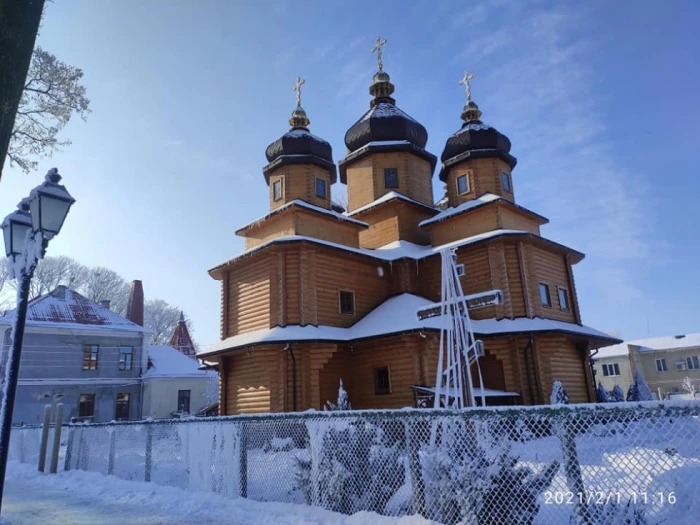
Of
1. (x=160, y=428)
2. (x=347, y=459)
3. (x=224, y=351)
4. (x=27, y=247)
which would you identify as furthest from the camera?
(x=224, y=351)

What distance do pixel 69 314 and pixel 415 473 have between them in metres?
27.3

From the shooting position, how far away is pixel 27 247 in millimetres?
5762

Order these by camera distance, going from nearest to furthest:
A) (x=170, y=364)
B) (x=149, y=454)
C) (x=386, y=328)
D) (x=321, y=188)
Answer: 1. (x=149, y=454)
2. (x=386, y=328)
3. (x=321, y=188)
4. (x=170, y=364)

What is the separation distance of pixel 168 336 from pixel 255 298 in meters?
32.3

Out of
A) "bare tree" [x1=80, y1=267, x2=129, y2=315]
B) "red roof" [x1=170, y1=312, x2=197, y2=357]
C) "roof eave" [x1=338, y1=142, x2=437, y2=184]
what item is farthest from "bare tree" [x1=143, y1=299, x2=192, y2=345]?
"roof eave" [x1=338, y1=142, x2=437, y2=184]

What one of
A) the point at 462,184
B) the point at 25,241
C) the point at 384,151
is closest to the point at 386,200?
the point at 384,151

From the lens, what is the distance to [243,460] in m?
7.22

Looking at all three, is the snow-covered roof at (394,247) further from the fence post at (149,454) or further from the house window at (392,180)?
the fence post at (149,454)

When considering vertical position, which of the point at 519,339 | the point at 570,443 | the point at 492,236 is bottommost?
the point at 570,443

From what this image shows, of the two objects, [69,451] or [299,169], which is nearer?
[69,451]

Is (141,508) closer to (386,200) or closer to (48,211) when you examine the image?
(48,211)

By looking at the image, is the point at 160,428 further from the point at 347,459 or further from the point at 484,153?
the point at 484,153

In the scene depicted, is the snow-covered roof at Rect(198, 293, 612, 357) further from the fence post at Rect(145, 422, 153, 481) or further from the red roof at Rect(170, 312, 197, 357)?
the red roof at Rect(170, 312, 197, 357)

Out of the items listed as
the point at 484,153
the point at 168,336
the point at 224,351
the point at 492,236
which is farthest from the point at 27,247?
the point at 168,336
